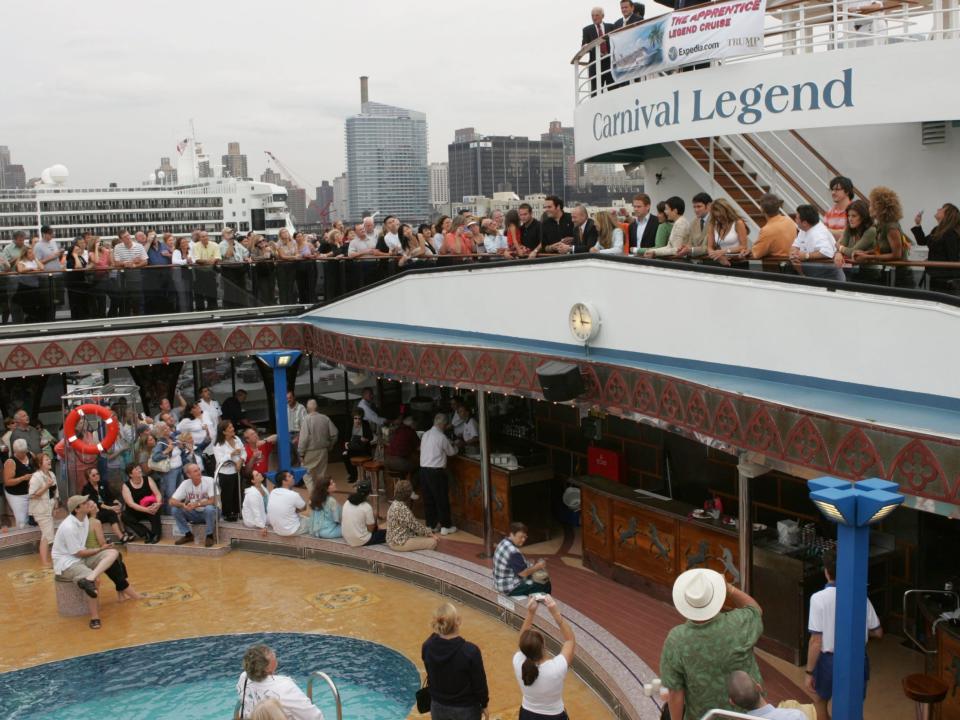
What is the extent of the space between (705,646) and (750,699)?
1.84 feet

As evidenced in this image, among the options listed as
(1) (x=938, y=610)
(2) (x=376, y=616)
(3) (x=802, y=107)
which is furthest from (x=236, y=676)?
(3) (x=802, y=107)

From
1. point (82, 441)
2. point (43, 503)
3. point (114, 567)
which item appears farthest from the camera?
point (82, 441)

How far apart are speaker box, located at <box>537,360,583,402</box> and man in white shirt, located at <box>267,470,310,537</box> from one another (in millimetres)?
4974

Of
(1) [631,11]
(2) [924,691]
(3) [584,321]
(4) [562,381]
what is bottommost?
(2) [924,691]

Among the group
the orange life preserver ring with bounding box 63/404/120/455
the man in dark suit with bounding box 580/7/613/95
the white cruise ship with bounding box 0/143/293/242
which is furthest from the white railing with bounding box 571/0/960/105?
the white cruise ship with bounding box 0/143/293/242

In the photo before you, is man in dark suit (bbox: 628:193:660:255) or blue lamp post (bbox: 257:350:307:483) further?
blue lamp post (bbox: 257:350:307:483)

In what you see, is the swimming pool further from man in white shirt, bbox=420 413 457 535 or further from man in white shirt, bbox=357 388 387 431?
man in white shirt, bbox=357 388 387 431

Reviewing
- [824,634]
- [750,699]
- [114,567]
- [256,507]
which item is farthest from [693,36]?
[114,567]

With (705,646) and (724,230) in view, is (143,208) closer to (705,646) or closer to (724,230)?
(724,230)

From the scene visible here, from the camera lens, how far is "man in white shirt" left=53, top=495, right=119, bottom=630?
12.7 meters

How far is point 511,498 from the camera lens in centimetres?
1470

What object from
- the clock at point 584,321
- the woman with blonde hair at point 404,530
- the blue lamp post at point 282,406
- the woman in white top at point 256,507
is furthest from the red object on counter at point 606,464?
the blue lamp post at point 282,406

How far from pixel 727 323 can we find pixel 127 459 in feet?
33.4

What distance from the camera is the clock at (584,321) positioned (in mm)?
11922
